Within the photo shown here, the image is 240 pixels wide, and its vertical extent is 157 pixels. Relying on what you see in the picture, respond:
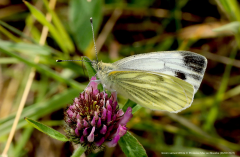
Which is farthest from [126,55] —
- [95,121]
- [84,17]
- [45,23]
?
[95,121]

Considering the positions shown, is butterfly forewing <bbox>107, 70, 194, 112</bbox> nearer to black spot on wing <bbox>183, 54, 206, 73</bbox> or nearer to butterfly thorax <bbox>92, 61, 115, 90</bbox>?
butterfly thorax <bbox>92, 61, 115, 90</bbox>

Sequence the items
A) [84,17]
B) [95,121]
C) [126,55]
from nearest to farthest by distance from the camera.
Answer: [95,121]
[84,17]
[126,55]

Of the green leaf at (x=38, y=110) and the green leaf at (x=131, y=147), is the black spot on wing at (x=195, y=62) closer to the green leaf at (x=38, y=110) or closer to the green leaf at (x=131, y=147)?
the green leaf at (x=131, y=147)

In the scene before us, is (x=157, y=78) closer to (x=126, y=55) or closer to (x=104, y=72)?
(x=104, y=72)

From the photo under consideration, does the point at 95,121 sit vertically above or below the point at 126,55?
below

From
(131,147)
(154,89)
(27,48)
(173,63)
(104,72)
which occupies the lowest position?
(131,147)

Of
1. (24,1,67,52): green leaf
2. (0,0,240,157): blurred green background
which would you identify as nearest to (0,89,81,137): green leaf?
(0,0,240,157): blurred green background

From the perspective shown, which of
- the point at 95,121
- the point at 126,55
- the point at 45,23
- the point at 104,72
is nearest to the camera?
the point at 95,121
